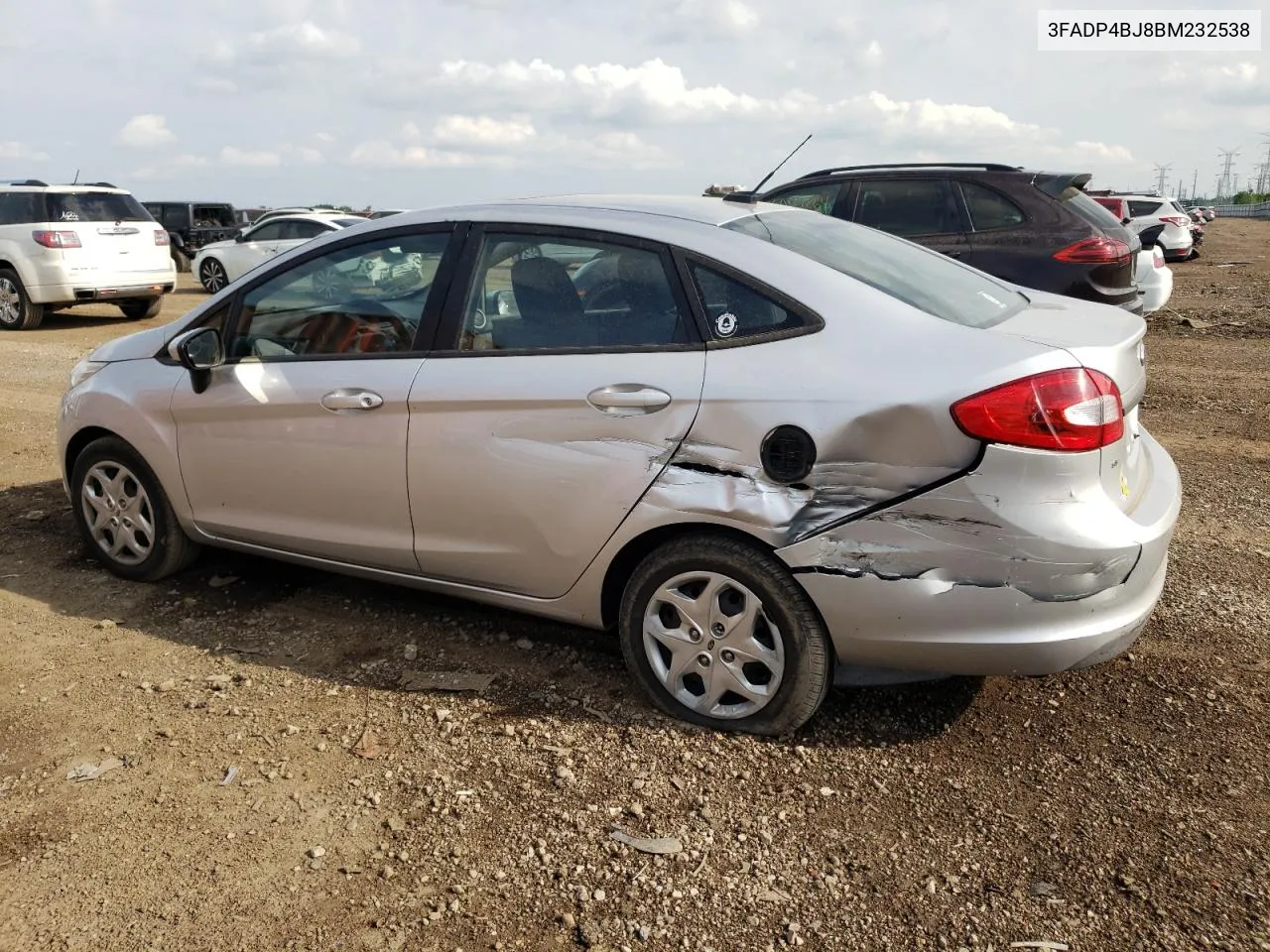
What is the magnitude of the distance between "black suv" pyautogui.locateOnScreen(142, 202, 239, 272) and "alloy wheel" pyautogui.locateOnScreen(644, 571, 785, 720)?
26141 millimetres

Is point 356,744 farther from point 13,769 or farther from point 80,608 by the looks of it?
point 80,608

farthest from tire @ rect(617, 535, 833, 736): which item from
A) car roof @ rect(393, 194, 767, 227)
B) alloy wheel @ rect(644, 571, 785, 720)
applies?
car roof @ rect(393, 194, 767, 227)

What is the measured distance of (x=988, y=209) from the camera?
8445mm

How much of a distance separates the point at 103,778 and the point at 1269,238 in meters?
42.6

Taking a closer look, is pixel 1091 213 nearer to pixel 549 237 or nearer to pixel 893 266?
pixel 893 266

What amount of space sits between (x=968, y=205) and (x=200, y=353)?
6371mm

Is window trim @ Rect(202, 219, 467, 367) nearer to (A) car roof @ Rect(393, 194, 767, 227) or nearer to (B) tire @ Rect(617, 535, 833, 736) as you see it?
(A) car roof @ Rect(393, 194, 767, 227)

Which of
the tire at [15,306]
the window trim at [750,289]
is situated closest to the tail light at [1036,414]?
the window trim at [750,289]

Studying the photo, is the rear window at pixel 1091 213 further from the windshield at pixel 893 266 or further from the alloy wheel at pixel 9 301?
the alloy wheel at pixel 9 301

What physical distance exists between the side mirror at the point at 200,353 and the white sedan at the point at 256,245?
528 inches

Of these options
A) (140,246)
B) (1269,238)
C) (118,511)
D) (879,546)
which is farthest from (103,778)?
(1269,238)

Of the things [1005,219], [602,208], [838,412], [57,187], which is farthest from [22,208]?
[838,412]

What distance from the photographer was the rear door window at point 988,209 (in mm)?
8359

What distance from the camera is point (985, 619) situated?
9.77ft
